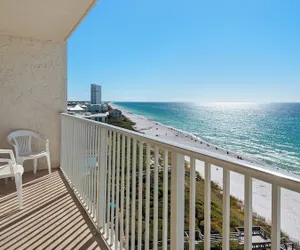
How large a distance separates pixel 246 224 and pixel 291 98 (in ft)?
109

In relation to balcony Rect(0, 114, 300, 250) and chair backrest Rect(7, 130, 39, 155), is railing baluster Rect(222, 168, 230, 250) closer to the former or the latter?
balcony Rect(0, 114, 300, 250)

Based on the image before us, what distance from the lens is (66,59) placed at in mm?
4648

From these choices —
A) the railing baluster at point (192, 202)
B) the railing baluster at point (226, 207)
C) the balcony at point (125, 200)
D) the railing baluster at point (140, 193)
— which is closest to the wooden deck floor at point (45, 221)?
the balcony at point (125, 200)

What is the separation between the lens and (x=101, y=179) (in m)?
2.28

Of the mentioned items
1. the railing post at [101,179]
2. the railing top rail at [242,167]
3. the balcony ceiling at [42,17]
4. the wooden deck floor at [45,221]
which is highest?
the balcony ceiling at [42,17]

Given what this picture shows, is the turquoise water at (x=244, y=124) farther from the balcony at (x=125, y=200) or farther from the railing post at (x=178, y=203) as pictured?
the railing post at (x=178, y=203)

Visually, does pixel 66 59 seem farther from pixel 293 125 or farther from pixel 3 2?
pixel 293 125

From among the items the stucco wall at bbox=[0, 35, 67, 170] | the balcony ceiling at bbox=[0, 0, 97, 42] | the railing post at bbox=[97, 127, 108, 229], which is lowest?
the railing post at bbox=[97, 127, 108, 229]

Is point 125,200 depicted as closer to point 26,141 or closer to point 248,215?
point 248,215

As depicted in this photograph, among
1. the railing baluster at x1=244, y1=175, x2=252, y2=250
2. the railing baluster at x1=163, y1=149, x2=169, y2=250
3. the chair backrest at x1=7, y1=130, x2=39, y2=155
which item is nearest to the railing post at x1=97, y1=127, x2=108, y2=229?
the railing baluster at x1=163, y1=149, x2=169, y2=250

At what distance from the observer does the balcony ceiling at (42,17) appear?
2947 mm

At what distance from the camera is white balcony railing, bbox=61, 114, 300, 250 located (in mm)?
824

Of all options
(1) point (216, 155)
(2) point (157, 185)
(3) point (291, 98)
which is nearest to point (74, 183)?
(2) point (157, 185)

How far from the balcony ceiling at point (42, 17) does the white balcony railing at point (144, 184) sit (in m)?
1.41
